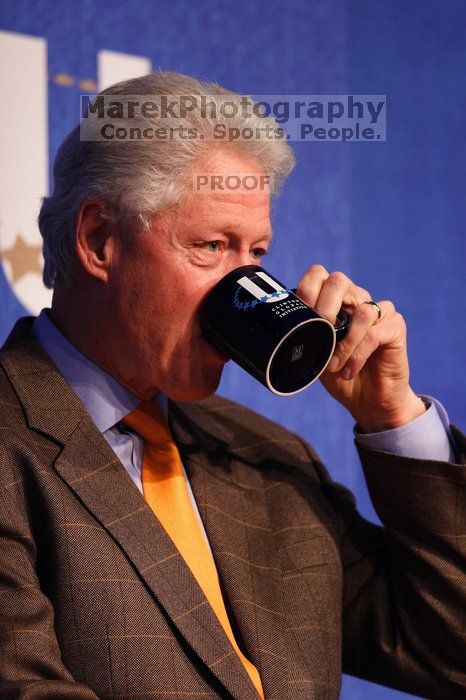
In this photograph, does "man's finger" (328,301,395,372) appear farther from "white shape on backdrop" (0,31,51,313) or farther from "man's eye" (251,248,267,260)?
"white shape on backdrop" (0,31,51,313)

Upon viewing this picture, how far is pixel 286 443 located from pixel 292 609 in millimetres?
281

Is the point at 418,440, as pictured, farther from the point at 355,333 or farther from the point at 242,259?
the point at 242,259

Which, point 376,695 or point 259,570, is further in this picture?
point 376,695

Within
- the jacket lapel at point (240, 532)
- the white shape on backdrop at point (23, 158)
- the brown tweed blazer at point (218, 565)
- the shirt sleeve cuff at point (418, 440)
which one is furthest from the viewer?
the white shape on backdrop at point (23, 158)

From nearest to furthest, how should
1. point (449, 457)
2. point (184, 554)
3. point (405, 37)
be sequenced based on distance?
point (184, 554), point (449, 457), point (405, 37)

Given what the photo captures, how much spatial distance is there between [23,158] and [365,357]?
63 cm

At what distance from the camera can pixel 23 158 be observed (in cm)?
147

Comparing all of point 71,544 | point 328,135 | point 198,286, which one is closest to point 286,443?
point 198,286

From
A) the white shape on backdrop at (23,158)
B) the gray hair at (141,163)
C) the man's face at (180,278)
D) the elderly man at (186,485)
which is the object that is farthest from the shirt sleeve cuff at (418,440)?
the white shape on backdrop at (23,158)

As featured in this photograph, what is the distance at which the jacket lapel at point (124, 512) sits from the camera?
3.47 feet

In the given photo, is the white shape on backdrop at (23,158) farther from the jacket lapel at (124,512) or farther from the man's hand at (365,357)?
the man's hand at (365,357)

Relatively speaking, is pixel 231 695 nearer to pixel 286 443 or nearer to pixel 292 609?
pixel 292 609

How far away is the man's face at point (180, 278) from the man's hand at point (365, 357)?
0.36 ft

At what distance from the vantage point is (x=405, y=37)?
80.7 inches
